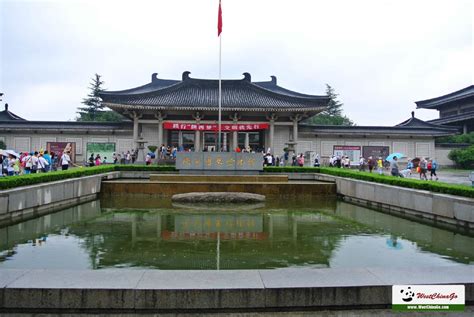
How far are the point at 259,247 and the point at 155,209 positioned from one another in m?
5.37

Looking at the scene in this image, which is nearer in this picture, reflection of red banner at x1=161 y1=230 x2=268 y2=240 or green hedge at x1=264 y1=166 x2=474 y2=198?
reflection of red banner at x1=161 y1=230 x2=268 y2=240

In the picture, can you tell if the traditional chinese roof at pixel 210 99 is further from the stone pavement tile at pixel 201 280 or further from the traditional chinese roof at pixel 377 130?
the stone pavement tile at pixel 201 280

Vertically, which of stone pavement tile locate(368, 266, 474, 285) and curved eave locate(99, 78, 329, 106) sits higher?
curved eave locate(99, 78, 329, 106)

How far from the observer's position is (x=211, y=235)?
24.0 ft

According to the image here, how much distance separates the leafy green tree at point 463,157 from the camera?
1198 inches

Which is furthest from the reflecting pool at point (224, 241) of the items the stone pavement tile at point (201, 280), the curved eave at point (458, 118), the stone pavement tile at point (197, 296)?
the curved eave at point (458, 118)

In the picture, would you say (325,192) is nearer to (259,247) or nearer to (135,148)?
(259,247)

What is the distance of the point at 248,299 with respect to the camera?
363 cm

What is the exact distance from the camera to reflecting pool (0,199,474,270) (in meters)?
5.48

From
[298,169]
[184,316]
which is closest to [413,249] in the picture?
[184,316]

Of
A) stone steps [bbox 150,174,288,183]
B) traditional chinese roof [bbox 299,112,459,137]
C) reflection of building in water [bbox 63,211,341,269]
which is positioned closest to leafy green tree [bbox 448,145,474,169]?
traditional chinese roof [bbox 299,112,459,137]

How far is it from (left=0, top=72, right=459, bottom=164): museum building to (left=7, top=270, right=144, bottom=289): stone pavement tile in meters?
24.3

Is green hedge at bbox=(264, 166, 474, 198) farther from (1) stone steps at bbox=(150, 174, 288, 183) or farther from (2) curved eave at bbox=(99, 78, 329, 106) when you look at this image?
(2) curved eave at bbox=(99, 78, 329, 106)

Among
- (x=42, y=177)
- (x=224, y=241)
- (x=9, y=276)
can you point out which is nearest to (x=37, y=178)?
(x=42, y=177)
